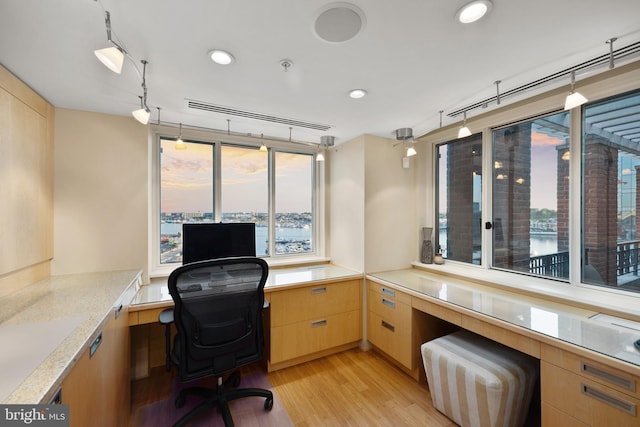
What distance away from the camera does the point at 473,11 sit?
1130mm

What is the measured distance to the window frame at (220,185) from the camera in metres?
2.58

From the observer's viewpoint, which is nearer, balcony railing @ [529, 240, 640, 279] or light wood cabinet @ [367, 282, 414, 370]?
balcony railing @ [529, 240, 640, 279]

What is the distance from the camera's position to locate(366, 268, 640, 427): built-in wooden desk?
3.87 feet

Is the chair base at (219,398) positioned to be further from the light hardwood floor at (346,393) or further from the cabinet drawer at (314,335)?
the cabinet drawer at (314,335)

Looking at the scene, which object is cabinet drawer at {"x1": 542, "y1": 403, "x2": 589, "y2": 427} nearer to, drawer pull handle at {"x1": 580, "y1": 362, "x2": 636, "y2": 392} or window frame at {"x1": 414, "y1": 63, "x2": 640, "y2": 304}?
drawer pull handle at {"x1": 580, "y1": 362, "x2": 636, "y2": 392}

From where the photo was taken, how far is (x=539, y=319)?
1.59 m

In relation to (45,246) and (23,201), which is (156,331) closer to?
(45,246)

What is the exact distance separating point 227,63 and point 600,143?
8.72 feet

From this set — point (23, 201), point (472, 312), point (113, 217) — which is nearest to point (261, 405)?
point (472, 312)

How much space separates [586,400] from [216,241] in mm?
2691

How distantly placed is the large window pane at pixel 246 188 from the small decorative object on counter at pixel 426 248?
6.27 feet

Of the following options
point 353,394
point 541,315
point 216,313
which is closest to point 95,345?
point 216,313

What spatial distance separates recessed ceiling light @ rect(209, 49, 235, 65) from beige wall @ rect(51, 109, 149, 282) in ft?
4.36

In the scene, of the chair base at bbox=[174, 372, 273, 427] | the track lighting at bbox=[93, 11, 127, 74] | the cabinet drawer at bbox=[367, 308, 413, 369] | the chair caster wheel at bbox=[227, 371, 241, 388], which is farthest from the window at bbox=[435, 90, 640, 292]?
the track lighting at bbox=[93, 11, 127, 74]
